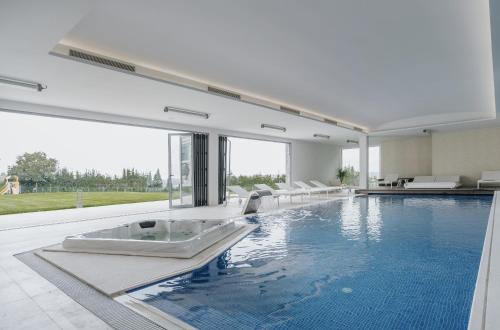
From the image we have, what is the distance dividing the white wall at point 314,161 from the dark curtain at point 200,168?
544 centimetres

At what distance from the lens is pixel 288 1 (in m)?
3.54

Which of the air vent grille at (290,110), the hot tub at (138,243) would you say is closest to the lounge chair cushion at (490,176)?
the air vent grille at (290,110)

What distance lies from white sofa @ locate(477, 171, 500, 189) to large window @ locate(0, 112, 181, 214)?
1245 cm

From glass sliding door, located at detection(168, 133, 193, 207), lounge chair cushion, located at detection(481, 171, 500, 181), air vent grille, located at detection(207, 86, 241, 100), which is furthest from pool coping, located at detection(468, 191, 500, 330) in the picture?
lounge chair cushion, located at detection(481, 171, 500, 181)

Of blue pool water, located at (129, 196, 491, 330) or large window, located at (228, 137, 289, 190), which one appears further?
large window, located at (228, 137, 289, 190)

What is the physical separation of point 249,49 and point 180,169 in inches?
214

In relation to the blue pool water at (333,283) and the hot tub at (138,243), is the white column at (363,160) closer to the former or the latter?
the blue pool water at (333,283)

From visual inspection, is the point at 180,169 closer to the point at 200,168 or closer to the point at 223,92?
the point at 200,168

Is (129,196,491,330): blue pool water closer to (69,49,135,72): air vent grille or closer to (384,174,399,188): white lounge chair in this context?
(69,49,135,72): air vent grille

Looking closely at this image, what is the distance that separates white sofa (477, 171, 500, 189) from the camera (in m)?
11.1

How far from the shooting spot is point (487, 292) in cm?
245

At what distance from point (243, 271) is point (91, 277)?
150 cm

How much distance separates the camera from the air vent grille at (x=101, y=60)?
4.26 metres

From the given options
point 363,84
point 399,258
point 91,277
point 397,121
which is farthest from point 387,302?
point 397,121
